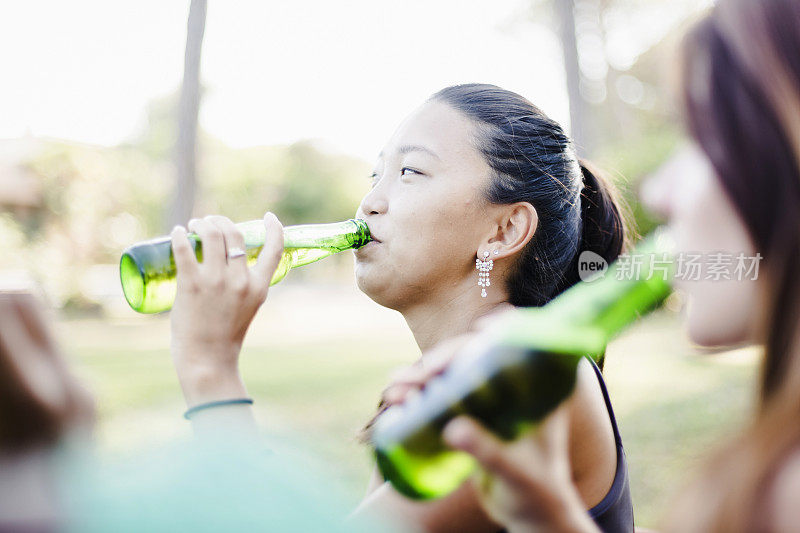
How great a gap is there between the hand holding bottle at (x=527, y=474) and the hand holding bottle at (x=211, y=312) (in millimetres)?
638

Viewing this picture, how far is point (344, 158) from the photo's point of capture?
34.7 metres

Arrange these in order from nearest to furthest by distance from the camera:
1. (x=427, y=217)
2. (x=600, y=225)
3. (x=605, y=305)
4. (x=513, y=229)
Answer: (x=605, y=305), (x=427, y=217), (x=513, y=229), (x=600, y=225)

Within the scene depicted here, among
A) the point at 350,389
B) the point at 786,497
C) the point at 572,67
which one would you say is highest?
the point at 572,67

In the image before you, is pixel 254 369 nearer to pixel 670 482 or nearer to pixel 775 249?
pixel 670 482

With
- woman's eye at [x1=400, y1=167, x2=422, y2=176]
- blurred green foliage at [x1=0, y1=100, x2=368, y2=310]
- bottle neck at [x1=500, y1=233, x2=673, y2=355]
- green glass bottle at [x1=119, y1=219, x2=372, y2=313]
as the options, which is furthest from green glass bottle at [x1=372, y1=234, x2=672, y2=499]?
blurred green foliage at [x1=0, y1=100, x2=368, y2=310]

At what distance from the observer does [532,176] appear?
76.2 inches

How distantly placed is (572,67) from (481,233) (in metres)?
8.38

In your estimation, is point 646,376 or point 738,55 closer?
point 738,55

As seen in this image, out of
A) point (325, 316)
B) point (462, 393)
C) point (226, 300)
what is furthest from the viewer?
point (325, 316)

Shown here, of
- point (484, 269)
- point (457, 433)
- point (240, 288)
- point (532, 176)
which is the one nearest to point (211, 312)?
point (240, 288)

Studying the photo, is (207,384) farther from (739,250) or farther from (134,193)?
(134,193)

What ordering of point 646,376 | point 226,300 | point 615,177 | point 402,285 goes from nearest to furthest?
point 226,300 → point 402,285 → point 615,177 → point 646,376

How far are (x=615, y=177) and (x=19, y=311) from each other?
85.3 inches

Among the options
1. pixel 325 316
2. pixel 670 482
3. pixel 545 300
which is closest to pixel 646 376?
pixel 670 482
